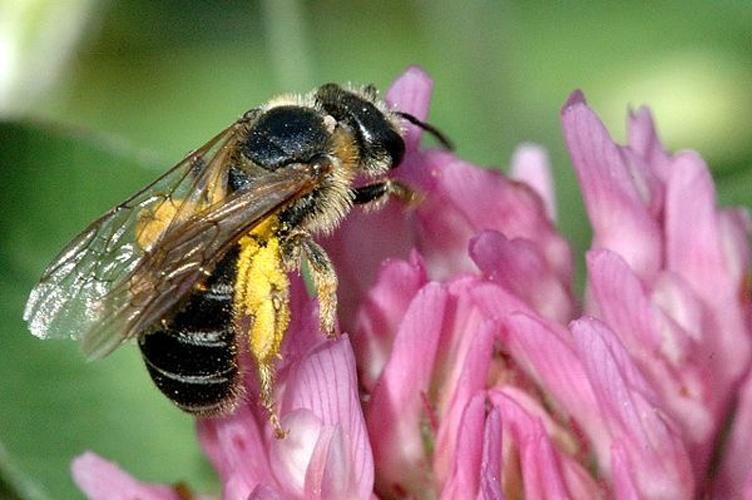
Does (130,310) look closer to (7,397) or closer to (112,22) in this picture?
(7,397)

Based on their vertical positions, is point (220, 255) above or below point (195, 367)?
above

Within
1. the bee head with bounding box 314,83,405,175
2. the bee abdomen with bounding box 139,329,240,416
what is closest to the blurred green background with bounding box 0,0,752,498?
the bee abdomen with bounding box 139,329,240,416

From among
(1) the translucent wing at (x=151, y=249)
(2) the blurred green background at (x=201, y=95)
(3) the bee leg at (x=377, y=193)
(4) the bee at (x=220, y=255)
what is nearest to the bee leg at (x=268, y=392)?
(4) the bee at (x=220, y=255)

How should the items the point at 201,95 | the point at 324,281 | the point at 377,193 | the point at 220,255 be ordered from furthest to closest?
the point at 201,95 → the point at 377,193 → the point at 324,281 → the point at 220,255

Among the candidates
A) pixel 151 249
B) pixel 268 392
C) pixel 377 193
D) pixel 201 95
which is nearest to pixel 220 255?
pixel 151 249

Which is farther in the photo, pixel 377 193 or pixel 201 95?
pixel 201 95

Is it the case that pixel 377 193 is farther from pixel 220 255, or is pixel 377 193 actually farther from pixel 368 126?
pixel 220 255

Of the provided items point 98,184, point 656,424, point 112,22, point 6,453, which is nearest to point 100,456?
point 6,453

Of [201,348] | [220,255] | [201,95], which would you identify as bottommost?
[201,95]
